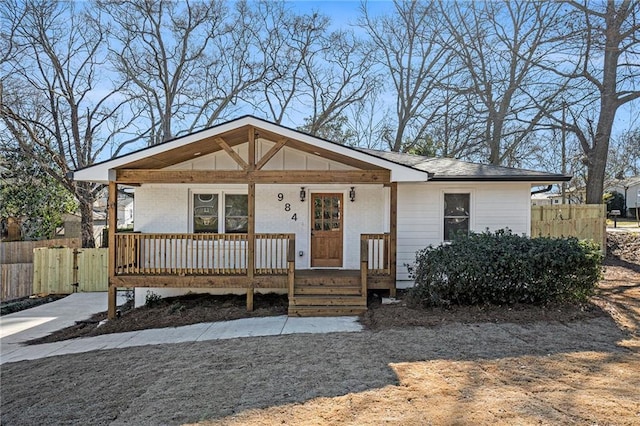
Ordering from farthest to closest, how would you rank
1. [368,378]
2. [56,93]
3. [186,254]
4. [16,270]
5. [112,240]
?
[56,93]
[16,270]
[186,254]
[112,240]
[368,378]

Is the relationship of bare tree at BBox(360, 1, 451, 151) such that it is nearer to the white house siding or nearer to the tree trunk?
the white house siding

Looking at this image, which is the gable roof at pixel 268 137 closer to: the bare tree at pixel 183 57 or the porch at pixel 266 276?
the porch at pixel 266 276

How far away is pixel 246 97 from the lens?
2339 centimetres

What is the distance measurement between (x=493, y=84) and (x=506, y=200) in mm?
12346

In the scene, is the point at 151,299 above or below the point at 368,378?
below

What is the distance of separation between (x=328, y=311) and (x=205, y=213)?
14.2 ft

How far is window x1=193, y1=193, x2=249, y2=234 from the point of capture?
33.1ft

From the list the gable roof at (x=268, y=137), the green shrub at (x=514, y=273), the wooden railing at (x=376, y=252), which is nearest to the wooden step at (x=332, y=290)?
the wooden railing at (x=376, y=252)

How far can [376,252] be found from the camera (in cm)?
948

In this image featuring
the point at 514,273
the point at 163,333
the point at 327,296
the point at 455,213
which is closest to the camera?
the point at 514,273

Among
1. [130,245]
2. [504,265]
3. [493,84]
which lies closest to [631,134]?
[493,84]

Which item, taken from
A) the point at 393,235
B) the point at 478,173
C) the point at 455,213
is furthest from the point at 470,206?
the point at 393,235

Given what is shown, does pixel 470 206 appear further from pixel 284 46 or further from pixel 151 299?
pixel 284 46

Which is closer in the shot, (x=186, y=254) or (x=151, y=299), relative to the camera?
(x=186, y=254)
